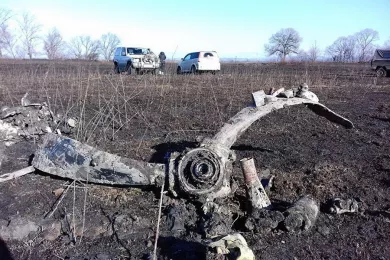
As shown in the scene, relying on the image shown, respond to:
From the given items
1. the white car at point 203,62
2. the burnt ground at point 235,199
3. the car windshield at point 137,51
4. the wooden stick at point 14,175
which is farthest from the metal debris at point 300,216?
the car windshield at point 137,51

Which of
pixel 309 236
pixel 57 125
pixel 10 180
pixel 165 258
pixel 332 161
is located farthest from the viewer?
pixel 57 125

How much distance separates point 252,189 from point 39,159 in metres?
2.12

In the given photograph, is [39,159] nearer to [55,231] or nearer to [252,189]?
[55,231]

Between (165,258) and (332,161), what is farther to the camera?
(332,161)

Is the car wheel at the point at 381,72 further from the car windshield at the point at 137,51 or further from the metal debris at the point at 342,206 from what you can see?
the metal debris at the point at 342,206

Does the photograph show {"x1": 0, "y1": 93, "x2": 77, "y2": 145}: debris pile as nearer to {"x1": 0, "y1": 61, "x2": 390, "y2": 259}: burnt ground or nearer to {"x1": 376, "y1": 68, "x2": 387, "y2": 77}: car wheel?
{"x1": 0, "y1": 61, "x2": 390, "y2": 259}: burnt ground

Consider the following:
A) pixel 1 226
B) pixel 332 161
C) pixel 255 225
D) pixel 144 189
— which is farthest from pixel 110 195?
pixel 332 161

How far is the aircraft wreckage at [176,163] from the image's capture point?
3.16 metres

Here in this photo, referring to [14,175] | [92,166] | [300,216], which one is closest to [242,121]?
[300,216]

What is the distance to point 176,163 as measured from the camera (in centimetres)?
325

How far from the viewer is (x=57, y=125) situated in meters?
5.35

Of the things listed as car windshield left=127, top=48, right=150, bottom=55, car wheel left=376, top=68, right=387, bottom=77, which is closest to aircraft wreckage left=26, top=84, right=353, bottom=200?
car wheel left=376, top=68, right=387, bottom=77

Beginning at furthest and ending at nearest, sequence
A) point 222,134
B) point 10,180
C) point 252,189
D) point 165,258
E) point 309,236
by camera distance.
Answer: point 10,180 < point 222,134 < point 252,189 < point 309,236 < point 165,258

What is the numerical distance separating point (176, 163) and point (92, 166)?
0.83 meters
